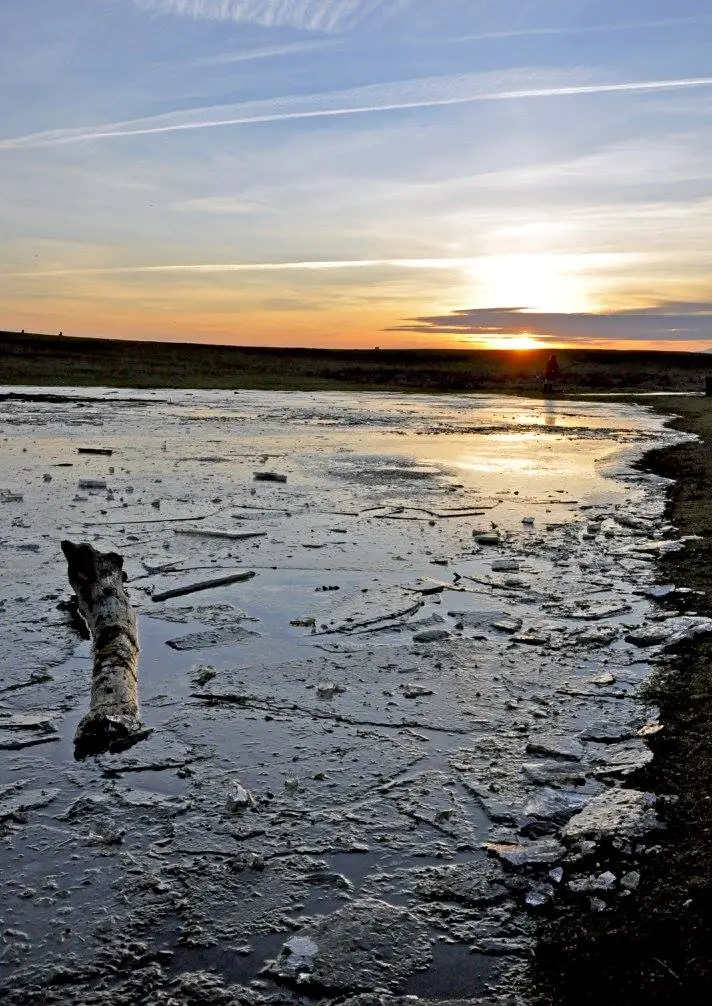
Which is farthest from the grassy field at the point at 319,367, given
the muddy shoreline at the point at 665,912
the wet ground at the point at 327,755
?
the muddy shoreline at the point at 665,912

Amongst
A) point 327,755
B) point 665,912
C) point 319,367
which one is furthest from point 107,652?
point 319,367

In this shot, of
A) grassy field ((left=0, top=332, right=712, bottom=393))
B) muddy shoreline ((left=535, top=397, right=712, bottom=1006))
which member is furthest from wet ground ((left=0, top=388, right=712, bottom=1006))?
grassy field ((left=0, top=332, right=712, bottom=393))

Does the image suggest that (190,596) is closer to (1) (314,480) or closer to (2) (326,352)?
(1) (314,480)

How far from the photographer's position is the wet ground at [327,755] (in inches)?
107

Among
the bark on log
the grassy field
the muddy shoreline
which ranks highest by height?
the grassy field

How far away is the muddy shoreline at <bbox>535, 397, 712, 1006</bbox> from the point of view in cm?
250

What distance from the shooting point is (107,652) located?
493cm

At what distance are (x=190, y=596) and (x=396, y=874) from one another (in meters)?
3.72

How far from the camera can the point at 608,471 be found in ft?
46.6

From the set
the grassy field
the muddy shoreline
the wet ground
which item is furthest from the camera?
the grassy field

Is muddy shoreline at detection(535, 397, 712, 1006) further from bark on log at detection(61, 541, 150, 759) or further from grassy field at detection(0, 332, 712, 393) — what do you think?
grassy field at detection(0, 332, 712, 393)

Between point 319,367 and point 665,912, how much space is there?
228 feet

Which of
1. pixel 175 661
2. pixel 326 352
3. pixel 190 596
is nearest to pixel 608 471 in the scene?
pixel 190 596

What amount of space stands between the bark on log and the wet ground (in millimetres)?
136
